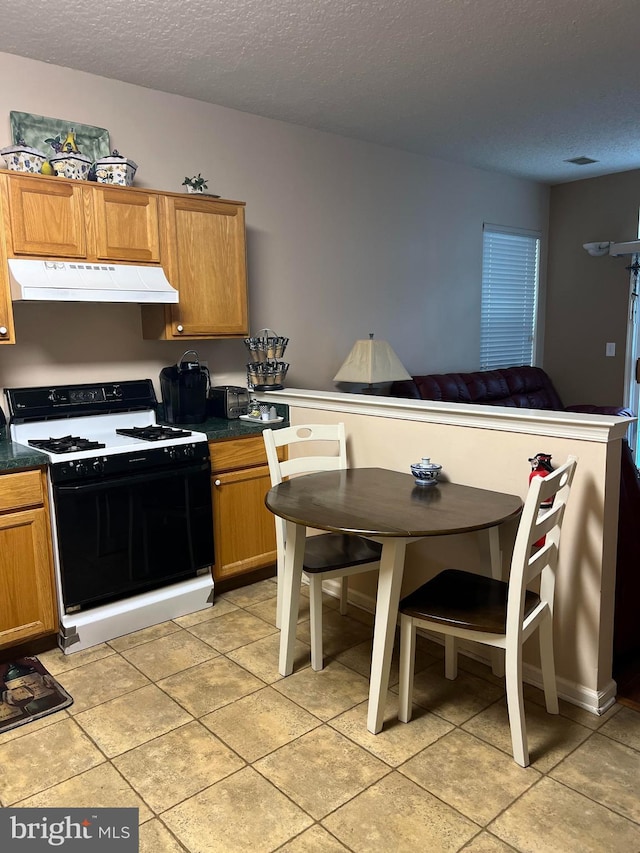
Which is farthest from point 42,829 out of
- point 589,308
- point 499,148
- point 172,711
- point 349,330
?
point 589,308

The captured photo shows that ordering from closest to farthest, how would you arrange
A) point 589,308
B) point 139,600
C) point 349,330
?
1. point 139,600
2. point 349,330
3. point 589,308

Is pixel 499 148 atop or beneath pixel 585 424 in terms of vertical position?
atop

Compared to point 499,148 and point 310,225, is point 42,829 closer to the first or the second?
point 310,225

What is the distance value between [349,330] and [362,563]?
2.36 metres

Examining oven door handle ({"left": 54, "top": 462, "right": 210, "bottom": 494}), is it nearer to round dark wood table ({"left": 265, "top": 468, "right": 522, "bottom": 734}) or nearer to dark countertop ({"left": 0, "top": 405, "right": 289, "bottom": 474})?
dark countertop ({"left": 0, "top": 405, "right": 289, "bottom": 474})

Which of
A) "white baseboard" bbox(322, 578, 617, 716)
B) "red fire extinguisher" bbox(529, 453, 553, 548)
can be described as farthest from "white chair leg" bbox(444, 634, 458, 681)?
"red fire extinguisher" bbox(529, 453, 553, 548)

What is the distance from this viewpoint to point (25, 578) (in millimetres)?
2625

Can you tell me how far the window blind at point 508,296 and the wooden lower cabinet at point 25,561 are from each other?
4047 mm

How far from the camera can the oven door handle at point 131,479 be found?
105 inches

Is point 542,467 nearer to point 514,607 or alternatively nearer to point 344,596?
point 514,607

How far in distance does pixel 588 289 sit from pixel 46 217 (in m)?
4.66

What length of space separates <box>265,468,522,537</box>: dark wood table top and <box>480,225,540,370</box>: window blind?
132 inches

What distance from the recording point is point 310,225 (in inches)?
165

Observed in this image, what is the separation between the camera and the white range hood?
8.84 feet
